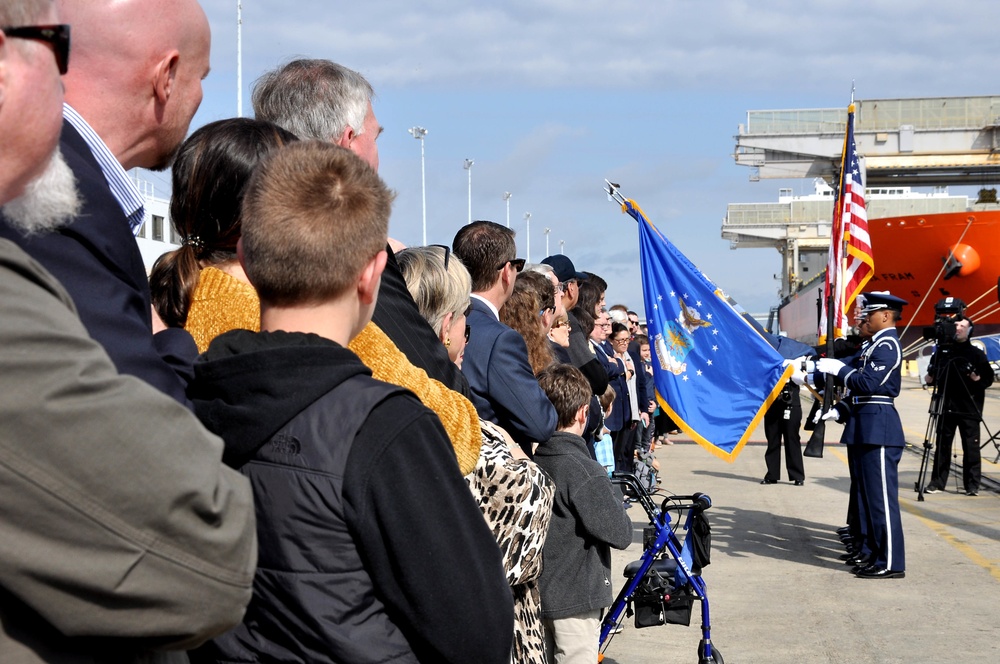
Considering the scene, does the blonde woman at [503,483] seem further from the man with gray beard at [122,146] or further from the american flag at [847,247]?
the american flag at [847,247]

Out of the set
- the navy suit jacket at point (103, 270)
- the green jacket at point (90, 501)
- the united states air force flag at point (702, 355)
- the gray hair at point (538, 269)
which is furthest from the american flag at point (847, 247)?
the green jacket at point (90, 501)

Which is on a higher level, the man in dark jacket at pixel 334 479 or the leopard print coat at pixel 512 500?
the man in dark jacket at pixel 334 479

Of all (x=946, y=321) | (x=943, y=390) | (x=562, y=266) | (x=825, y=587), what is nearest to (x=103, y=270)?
(x=562, y=266)

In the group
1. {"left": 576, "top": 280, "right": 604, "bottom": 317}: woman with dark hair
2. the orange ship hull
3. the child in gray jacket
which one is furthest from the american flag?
the orange ship hull

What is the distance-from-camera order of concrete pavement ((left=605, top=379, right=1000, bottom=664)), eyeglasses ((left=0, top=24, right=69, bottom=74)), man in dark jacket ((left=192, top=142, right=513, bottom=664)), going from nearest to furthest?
eyeglasses ((left=0, top=24, right=69, bottom=74)) → man in dark jacket ((left=192, top=142, right=513, bottom=664)) → concrete pavement ((left=605, top=379, right=1000, bottom=664))

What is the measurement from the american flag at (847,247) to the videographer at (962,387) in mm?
2232

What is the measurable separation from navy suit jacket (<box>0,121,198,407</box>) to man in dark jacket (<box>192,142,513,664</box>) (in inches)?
7.1

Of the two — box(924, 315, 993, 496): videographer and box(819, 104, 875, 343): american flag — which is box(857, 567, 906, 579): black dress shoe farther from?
box(924, 315, 993, 496): videographer

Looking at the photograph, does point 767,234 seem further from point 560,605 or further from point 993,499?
point 560,605

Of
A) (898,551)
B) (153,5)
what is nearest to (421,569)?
(153,5)

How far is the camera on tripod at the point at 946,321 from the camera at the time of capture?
12.1 m

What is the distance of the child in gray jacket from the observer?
4.59 metres

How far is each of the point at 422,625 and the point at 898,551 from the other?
24.1 ft

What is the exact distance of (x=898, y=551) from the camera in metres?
8.29
